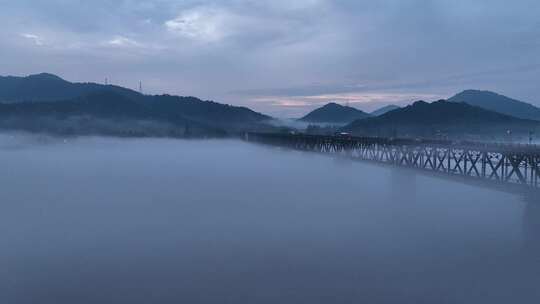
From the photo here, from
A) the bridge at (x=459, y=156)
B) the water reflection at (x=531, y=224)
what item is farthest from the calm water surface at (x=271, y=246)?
the bridge at (x=459, y=156)

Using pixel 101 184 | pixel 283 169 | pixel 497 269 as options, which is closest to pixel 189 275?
pixel 497 269

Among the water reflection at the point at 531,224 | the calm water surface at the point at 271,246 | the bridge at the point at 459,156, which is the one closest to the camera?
the calm water surface at the point at 271,246

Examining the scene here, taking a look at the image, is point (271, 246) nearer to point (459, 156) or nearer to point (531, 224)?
point (531, 224)

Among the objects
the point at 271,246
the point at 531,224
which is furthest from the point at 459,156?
the point at 271,246

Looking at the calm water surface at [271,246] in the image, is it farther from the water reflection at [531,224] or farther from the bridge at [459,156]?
the bridge at [459,156]

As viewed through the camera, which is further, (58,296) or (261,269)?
(261,269)

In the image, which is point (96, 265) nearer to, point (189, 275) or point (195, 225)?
point (189, 275)

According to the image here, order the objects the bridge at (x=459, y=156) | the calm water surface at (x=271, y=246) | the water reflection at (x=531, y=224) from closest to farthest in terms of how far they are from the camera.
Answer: the calm water surface at (x=271, y=246)
the water reflection at (x=531, y=224)
the bridge at (x=459, y=156)
